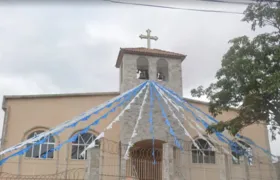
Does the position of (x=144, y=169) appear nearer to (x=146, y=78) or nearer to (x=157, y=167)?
(x=157, y=167)

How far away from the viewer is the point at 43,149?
15.5 meters

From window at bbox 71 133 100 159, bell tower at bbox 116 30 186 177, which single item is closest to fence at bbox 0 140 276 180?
bell tower at bbox 116 30 186 177

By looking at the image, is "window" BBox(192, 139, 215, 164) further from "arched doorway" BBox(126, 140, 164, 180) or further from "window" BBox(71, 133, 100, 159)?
"window" BBox(71, 133, 100, 159)

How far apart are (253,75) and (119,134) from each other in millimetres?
8006

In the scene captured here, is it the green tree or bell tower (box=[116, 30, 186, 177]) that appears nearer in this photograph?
the green tree

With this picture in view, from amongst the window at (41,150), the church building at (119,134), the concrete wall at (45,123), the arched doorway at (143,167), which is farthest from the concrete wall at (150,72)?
the window at (41,150)

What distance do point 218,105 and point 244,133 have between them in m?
7.69

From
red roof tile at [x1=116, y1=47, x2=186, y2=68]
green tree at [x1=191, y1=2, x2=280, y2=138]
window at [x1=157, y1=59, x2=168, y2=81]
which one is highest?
red roof tile at [x1=116, y1=47, x2=186, y2=68]

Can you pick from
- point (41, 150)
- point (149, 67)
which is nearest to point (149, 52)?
point (149, 67)

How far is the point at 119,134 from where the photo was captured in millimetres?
16047

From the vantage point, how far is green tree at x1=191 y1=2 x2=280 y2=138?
31.4 feet

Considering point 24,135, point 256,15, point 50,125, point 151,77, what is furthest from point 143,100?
point 256,15

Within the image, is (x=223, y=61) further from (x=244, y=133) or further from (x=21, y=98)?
(x=21, y=98)

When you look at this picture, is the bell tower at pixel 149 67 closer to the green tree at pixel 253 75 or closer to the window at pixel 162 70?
the window at pixel 162 70
